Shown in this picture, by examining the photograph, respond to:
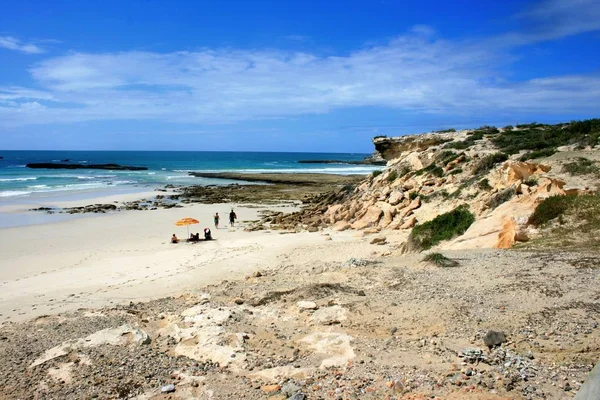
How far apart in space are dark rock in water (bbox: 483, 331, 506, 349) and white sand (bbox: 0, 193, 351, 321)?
7978 millimetres

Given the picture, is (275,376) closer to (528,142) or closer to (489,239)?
(489,239)

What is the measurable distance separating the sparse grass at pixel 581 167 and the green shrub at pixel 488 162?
382 cm

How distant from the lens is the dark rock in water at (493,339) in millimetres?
5820

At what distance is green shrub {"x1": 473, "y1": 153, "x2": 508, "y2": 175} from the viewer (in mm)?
19906

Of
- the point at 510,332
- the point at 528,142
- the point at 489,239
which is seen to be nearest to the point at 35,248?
the point at 489,239

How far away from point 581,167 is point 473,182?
3.88 metres

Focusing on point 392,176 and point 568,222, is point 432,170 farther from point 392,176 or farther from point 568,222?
point 568,222

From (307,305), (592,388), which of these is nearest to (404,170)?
(307,305)

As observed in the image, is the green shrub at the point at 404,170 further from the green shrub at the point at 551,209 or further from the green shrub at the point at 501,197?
the green shrub at the point at 551,209

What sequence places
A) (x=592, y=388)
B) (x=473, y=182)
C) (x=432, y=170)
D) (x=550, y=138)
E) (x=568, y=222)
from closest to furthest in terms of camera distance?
(x=592, y=388), (x=568, y=222), (x=473, y=182), (x=432, y=170), (x=550, y=138)

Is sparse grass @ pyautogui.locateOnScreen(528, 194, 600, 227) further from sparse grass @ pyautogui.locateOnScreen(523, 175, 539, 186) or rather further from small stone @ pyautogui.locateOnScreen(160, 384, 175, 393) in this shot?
small stone @ pyautogui.locateOnScreen(160, 384, 175, 393)

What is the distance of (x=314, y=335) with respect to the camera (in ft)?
22.9

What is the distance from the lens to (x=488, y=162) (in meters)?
20.1

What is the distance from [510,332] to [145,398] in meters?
4.95
